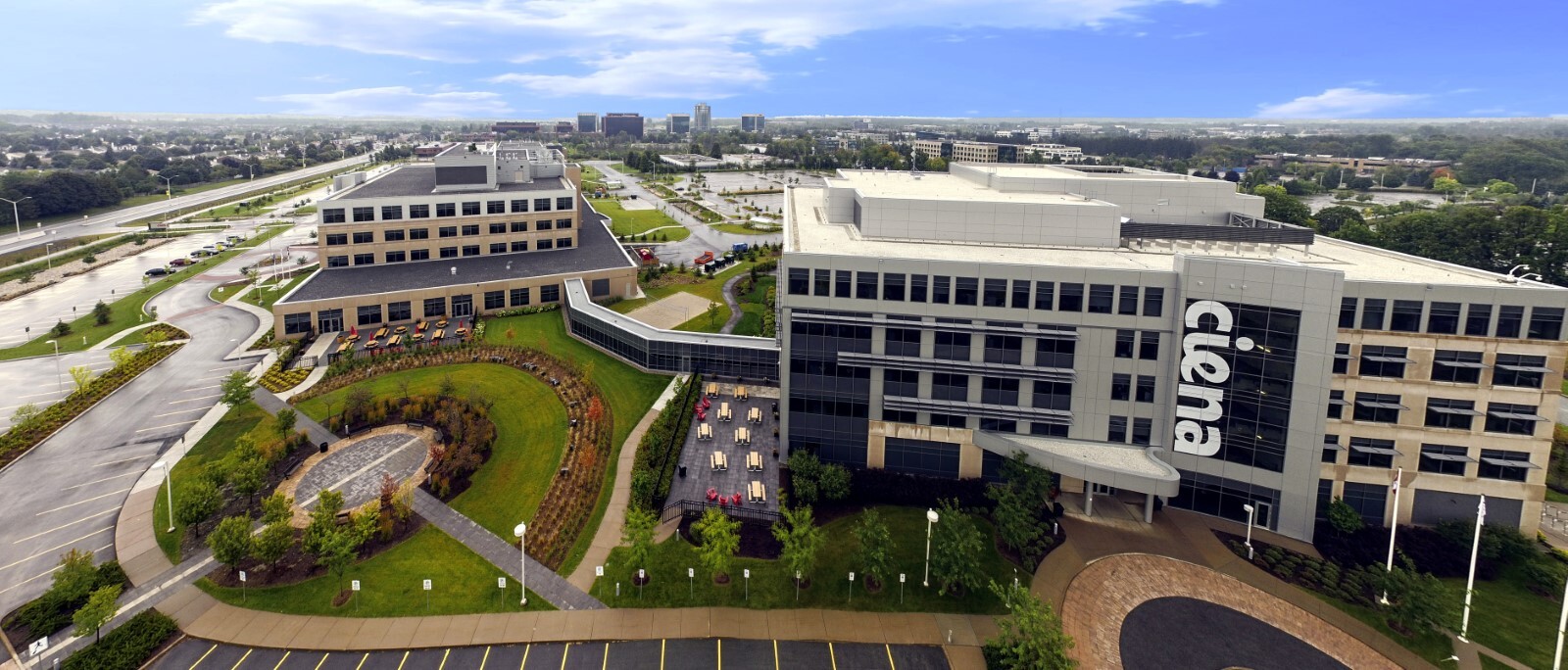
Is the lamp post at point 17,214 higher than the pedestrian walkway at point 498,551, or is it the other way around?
the lamp post at point 17,214

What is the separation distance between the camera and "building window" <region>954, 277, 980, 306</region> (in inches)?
1891

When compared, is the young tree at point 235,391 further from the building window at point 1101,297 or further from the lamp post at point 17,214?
the lamp post at point 17,214

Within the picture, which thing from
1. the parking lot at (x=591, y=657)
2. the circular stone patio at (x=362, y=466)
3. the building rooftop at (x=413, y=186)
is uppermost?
the building rooftop at (x=413, y=186)

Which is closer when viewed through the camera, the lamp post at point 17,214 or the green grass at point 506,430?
the green grass at point 506,430

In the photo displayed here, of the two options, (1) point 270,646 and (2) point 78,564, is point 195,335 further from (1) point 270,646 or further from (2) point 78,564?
(1) point 270,646

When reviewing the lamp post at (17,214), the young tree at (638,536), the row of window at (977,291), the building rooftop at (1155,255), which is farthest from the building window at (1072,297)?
the lamp post at (17,214)

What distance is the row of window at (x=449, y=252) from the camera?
93312 millimetres

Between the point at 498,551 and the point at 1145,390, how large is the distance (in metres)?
44.9

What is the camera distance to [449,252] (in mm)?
98938

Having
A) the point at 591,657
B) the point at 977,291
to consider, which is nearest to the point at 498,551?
the point at 591,657

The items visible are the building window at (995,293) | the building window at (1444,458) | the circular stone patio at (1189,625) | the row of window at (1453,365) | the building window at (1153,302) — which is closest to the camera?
the circular stone patio at (1189,625)

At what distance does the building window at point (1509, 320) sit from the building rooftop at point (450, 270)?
284ft

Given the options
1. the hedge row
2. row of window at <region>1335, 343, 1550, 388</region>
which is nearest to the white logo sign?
row of window at <region>1335, 343, 1550, 388</region>

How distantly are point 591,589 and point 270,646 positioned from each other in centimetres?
1592
